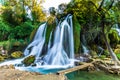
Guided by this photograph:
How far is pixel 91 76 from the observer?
10617mm

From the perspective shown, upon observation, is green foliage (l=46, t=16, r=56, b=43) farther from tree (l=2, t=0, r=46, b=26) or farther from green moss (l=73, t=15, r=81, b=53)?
tree (l=2, t=0, r=46, b=26)

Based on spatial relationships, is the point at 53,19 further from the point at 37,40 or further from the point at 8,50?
the point at 8,50

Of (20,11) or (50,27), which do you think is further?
(20,11)

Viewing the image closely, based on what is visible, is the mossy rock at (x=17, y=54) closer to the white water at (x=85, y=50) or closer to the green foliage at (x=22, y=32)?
the green foliage at (x=22, y=32)

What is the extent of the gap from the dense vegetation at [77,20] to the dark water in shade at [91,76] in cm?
188

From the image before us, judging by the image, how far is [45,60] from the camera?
48.4 feet

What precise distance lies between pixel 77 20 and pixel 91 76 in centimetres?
690

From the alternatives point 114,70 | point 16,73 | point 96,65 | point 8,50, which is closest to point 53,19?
point 8,50

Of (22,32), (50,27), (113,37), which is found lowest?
(113,37)

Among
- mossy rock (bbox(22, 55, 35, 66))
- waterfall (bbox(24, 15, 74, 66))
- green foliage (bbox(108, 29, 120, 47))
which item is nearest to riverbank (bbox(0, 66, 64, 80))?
mossy rock (bbox(22, 55, 35, 66))

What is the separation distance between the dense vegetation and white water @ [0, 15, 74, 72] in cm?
57

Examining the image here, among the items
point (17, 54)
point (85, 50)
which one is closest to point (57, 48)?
point (85, 50)

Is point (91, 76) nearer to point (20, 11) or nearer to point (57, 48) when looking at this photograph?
point (57, 48)

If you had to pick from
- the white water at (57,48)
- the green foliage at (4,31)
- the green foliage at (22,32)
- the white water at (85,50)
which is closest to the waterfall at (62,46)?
the white water at (57,48)
